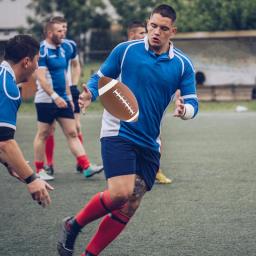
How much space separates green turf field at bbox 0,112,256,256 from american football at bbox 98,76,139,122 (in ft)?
3.64

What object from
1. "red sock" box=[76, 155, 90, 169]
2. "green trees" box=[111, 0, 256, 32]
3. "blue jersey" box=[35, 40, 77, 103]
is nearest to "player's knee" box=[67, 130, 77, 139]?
"red sock" box=[76, 155, 90, 169]

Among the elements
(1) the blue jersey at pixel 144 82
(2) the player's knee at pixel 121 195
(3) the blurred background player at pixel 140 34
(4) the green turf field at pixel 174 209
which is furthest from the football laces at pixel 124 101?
(3) the blurred background player at pixel 140 34

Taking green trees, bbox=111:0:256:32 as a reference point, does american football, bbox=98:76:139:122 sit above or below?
above

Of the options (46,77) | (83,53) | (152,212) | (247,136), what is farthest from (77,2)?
(152,212)

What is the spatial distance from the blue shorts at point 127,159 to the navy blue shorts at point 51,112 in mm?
4228

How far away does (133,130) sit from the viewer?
5.68 meters

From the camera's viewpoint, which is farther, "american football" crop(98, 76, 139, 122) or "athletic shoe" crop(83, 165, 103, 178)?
"athletic shoe" crop(83, 165, 103, 178)

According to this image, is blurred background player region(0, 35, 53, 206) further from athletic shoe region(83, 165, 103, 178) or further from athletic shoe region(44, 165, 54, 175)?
athletic shoe region(44, 165, 54, 175)

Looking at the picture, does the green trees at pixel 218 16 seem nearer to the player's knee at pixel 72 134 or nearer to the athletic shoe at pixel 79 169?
the athletic shoe at pixel 79 169

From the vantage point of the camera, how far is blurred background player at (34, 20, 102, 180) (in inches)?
386

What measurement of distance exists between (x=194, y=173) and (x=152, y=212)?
269cm

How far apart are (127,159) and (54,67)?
465cm

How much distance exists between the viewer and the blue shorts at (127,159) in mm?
5570

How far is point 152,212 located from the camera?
7469 millimetres
